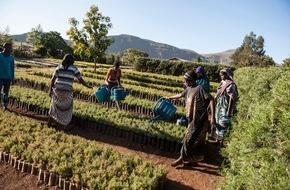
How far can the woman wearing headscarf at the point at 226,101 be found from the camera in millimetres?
6820

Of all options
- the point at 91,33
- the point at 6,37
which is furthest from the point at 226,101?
the point at 6,37

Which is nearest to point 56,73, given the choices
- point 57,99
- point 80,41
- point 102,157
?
point 57,99

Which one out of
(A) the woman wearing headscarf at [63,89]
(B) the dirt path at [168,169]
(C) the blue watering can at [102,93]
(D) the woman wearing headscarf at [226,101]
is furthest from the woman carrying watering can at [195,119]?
(C) the blue watering can at [102,93]

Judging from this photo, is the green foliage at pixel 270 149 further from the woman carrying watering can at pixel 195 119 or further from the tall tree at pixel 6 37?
the tall tree at pixel 6 37

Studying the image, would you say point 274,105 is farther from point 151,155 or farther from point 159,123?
point 159,123

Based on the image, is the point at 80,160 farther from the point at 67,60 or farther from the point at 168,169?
the point at 67,60

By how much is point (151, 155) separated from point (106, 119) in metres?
1.89

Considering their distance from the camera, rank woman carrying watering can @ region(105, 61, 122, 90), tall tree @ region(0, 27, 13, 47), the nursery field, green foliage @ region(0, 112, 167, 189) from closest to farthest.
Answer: green foliage @ region(0, 112, 167, 189) → the nursery field → woman carrying watering can @ region(105, 61, 122, 90) → tall tree @ region(0, 27, 13, 47)

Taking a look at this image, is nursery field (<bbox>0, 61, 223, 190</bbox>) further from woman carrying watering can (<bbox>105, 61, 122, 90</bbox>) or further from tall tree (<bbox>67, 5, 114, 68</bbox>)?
tall tree (<bbox>67, 5, 114, 68</bbox>)

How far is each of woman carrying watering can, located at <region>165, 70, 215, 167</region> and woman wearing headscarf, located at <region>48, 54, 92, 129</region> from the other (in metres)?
2.98

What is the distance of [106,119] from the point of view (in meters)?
7.89

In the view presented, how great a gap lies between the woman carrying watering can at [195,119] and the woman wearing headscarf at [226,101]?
1.05m

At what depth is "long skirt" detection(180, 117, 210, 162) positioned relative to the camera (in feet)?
18.5

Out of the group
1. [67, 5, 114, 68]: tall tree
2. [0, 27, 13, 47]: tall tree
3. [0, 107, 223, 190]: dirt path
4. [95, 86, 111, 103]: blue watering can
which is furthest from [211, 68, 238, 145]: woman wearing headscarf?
[0, 27, 13, 47]: tall tree
